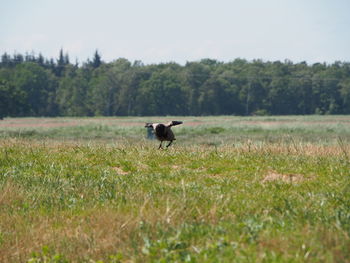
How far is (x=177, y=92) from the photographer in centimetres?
14150

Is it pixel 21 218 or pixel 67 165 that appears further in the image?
pixel 67 165

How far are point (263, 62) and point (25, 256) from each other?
188370mm

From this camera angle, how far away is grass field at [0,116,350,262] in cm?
680

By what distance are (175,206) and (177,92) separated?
133 m

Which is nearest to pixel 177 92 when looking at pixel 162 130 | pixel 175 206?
pixel 162 130

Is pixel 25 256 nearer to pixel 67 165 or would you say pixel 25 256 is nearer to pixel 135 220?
pixel 135 220

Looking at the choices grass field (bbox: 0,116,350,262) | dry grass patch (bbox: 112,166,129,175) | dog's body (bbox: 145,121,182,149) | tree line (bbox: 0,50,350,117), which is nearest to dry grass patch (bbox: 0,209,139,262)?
grass field (bbox: 0,116,350,262)

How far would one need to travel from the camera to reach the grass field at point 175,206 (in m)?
6.80

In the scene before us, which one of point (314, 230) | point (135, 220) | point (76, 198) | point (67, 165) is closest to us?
point (314, 230)

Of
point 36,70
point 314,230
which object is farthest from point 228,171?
point 36,70

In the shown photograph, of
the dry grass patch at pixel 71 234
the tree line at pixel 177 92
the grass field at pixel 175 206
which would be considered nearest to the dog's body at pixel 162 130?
the grass field at pixel 175 206

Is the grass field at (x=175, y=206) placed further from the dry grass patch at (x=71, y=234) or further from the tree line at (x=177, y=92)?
the tree line at (x=177, y=92)

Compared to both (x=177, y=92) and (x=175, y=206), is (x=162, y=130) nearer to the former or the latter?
(x=175, y=206)

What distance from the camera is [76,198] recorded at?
1020 centimetres
